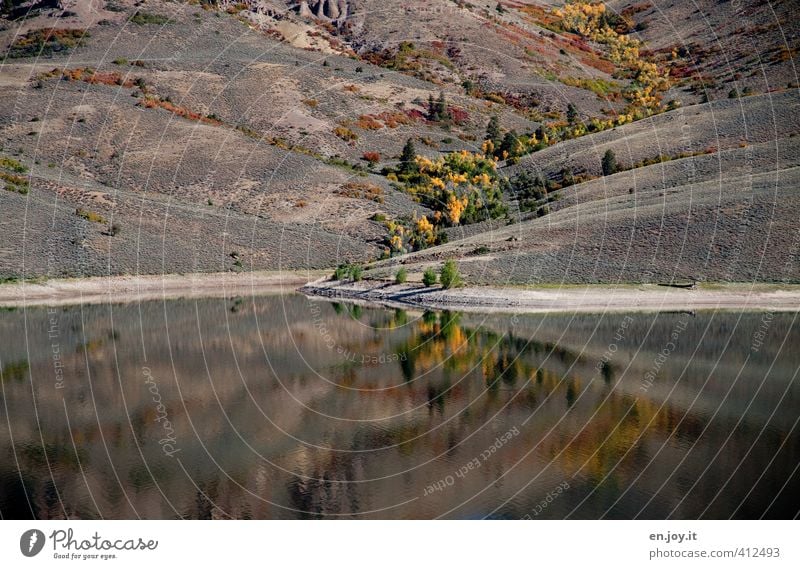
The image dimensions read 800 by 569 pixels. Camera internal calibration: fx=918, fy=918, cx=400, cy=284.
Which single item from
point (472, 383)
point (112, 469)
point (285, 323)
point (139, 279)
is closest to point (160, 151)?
point (139, 279)

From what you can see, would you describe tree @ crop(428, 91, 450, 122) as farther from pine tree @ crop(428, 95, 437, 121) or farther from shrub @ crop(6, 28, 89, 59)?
shrub @ crop(6, 28, 89, 59)

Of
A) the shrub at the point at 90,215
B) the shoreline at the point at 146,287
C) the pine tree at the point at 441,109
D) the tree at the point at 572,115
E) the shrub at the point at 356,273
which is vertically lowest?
the shoreline at the point at 146,287

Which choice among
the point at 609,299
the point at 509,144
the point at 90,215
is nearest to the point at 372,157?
the point at 509,144

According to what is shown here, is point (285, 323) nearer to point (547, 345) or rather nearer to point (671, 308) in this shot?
point (547, 345)
